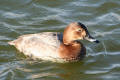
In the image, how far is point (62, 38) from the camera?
949 centimetres

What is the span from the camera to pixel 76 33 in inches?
355

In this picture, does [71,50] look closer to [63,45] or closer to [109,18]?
[63,45]

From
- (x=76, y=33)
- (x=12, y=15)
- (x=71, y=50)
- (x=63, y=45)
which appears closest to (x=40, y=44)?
(x=63, y=45)

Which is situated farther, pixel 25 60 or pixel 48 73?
pixel 25 60

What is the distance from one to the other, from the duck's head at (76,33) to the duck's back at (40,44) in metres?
0.30

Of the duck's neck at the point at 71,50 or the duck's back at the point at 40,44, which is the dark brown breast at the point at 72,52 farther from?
the duck's back at the point at 40,44

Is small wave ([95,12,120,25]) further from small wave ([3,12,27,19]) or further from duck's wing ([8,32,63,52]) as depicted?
small wave ([3,12,27,19])

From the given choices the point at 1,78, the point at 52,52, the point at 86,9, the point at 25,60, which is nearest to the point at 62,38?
the point at 52,52

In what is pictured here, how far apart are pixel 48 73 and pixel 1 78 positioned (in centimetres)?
118

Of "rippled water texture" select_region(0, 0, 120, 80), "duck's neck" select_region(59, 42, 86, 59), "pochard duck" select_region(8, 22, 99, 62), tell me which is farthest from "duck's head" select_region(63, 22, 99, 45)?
"rippled water texture" select_region(0, 0, 120, 80)

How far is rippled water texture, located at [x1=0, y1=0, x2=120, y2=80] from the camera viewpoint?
28.9ft

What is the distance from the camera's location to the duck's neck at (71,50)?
914 centimetres

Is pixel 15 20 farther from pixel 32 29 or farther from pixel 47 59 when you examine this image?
pixel 47 59

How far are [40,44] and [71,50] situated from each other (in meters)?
0.87
